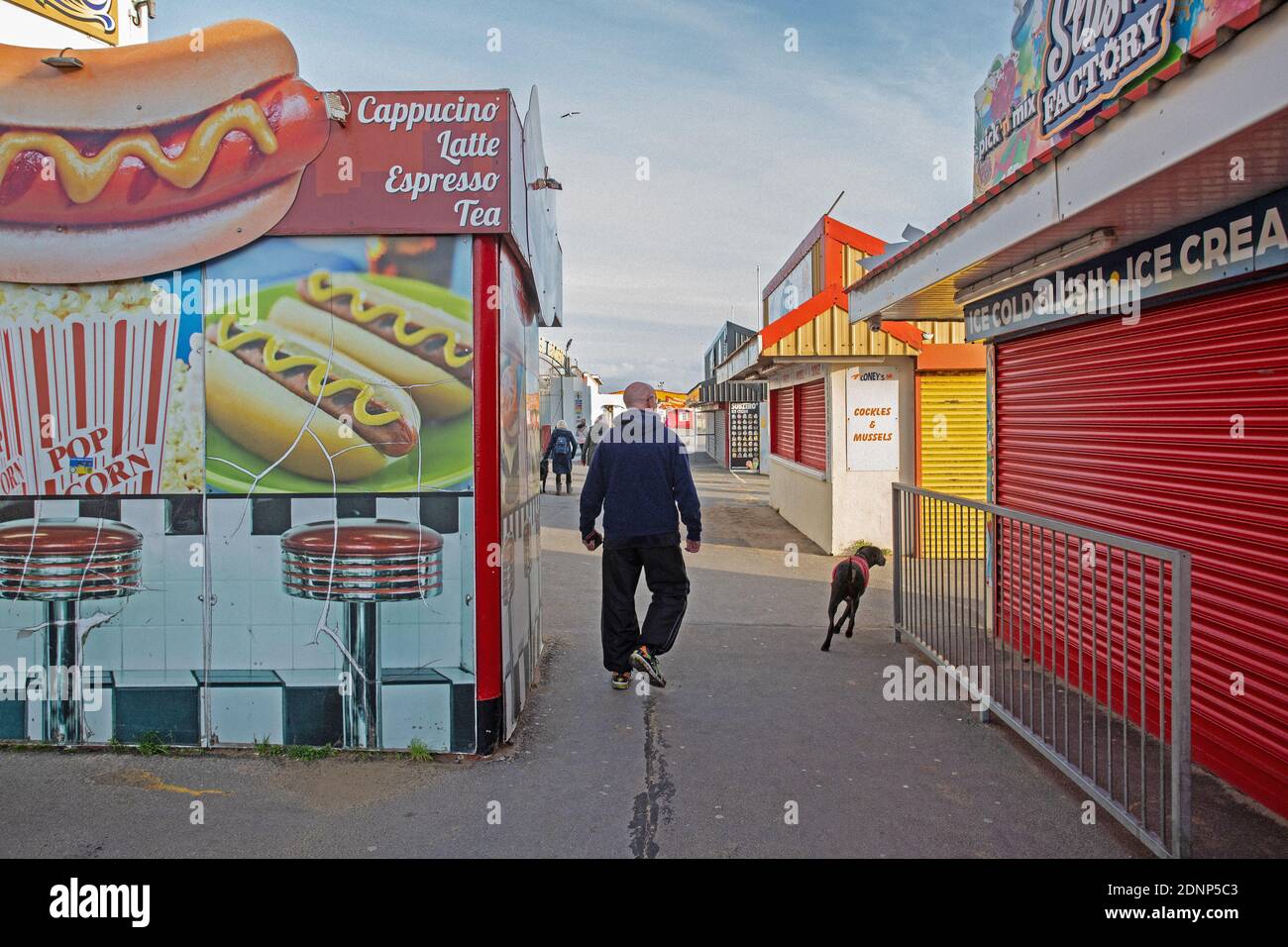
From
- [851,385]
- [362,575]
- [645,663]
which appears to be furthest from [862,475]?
[362,575]

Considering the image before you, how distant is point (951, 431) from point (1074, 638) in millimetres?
7216

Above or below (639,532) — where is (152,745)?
below

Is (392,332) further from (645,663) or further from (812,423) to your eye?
(812,423)

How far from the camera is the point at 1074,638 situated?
210 inches

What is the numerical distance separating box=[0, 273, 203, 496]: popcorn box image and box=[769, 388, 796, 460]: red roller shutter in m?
12.8

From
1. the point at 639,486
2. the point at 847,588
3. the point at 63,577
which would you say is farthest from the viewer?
the point at 847,588

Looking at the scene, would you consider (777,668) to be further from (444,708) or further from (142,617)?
(142,617)

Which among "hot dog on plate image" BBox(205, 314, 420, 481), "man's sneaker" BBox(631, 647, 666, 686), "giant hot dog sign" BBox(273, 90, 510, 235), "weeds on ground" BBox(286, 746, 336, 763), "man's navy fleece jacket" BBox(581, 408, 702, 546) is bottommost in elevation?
"weeds on ground" BBox(286, 746, 336, 763)

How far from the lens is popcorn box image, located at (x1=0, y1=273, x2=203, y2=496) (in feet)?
14.8

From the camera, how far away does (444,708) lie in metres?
4.50

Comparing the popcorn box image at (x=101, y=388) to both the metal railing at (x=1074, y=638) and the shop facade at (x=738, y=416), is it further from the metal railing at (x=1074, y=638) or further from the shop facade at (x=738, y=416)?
the shop facade at (x=738, y=416)

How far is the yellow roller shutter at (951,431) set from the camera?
1219 cm

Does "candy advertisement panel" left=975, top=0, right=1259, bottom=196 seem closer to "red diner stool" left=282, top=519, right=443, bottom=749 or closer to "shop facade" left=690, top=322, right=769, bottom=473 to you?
"red diner stool" left=282, top=519, right=443, bottom=749

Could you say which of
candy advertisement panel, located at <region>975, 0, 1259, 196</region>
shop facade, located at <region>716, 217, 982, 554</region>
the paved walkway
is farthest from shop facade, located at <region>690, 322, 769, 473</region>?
the paved walkway
